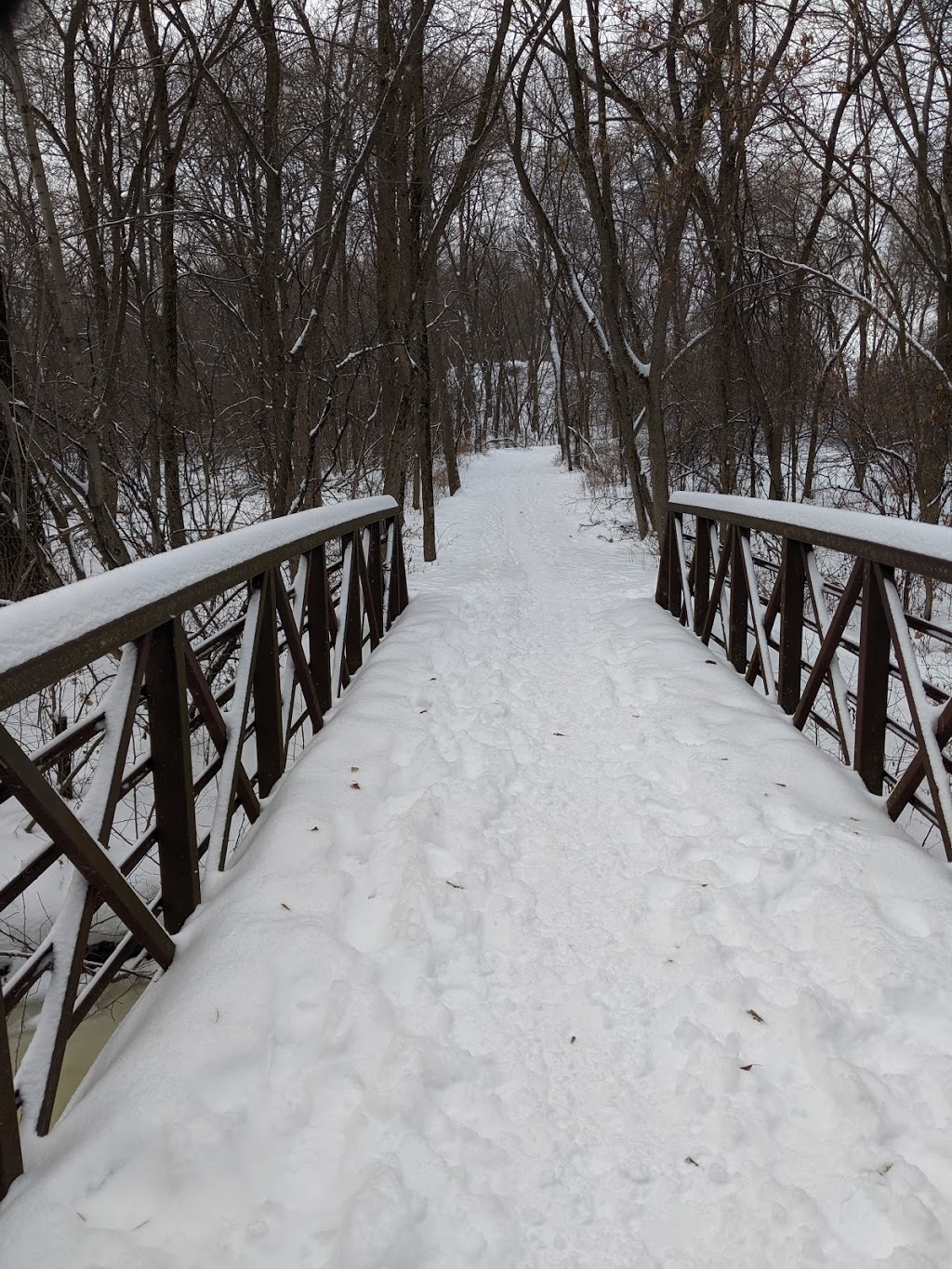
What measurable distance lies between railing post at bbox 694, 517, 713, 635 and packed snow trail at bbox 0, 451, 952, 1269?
2.31 metres

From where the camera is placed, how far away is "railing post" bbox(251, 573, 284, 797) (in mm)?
3057

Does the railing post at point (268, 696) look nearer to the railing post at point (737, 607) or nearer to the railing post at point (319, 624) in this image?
the railing post at point (319, 624)

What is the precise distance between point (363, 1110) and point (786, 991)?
108cm

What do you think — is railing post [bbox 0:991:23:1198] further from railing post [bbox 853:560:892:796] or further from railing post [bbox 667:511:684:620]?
railing post [bbox 667:511:684:620]

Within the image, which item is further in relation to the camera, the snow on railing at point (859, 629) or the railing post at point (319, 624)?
the railing post at point (319, 624)

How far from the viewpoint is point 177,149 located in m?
5.36

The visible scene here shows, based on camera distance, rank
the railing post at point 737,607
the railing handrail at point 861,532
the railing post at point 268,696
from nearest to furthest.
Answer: the railing handrail at point 861,532
the railing post at point 268,696
the railing post at point 737,607

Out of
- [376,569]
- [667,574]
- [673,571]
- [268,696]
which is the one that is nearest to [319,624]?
[268,696]

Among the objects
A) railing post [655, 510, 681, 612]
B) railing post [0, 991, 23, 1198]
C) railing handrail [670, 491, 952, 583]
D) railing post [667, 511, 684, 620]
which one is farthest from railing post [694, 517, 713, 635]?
railing post [0, 991, 23, 1198]

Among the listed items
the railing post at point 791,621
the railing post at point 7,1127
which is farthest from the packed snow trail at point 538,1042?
the railing post at point 791,621

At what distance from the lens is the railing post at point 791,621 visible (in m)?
3.60

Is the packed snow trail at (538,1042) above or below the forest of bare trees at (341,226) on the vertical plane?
below

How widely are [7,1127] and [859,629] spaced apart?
3319mm

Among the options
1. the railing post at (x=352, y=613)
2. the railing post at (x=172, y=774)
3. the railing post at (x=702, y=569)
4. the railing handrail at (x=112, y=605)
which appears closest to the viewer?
the railing handrail at (x=112, y=605)
